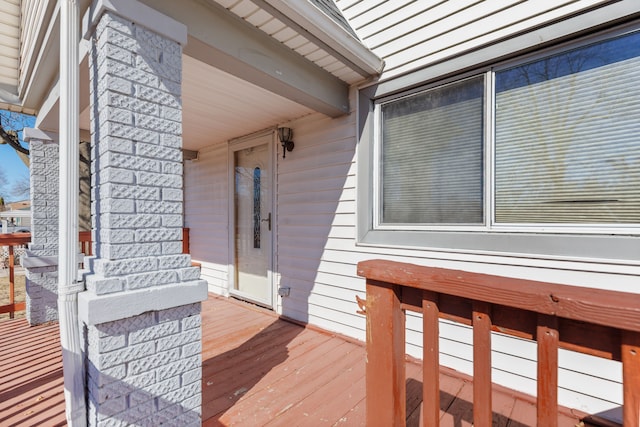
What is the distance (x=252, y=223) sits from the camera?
4.07 m

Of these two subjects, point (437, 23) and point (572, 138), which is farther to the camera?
point (437, 23)

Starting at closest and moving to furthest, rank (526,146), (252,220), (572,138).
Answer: (572,138) → (526,146) → (252,220)

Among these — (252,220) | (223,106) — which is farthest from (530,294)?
(252,220)

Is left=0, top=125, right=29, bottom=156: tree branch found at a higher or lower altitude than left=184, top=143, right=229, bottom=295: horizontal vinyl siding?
higher

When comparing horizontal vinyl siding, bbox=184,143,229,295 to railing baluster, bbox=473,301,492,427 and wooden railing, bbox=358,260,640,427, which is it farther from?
railing baluster, bbox=473,301,492,427

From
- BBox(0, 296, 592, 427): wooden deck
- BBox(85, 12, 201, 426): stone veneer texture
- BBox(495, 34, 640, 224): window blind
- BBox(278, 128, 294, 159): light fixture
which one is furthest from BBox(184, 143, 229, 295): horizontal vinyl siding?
BBox(495, 34, 640, 224): window blind

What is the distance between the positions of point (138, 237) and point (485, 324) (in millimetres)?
1534

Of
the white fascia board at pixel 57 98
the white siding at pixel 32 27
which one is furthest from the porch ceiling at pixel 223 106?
the white siding at pixel 32 27

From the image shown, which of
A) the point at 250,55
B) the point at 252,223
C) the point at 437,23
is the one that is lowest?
the point at 252,223

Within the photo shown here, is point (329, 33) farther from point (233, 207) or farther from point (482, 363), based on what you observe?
point (233, 207)

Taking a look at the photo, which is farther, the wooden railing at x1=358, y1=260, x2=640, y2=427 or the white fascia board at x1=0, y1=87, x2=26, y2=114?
the white fascia board at x1=0, y1=87, x2=26, y2=114

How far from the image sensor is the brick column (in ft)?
10.6

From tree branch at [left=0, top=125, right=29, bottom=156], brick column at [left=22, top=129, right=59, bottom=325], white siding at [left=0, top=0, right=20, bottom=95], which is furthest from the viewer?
tree branch at [left=0, top=125, right=29, bottom=156]

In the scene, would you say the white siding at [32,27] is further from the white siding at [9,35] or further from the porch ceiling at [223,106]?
the porch ceiling at [223,106]
